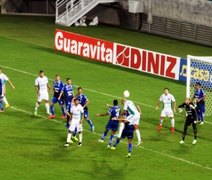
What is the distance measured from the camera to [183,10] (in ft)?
205

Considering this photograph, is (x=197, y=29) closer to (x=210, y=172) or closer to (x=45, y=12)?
(x=45, y=12)

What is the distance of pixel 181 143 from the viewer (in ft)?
115

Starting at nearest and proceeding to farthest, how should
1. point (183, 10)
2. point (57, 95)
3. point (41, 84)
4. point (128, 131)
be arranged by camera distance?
1. point (128, 131)
2. point (57, 95)
3. point (41, 84)
4. point (183, 10)

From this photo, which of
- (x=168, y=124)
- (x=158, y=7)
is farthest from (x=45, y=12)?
(x=168, y=124)

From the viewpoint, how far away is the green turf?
31.1 metres

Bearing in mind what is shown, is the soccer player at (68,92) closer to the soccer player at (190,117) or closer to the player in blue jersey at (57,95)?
the player in blue jersey at (57,95)

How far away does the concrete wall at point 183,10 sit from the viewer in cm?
6062

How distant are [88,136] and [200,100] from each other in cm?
578

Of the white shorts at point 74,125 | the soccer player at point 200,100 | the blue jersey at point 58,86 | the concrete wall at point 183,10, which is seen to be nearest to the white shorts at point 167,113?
the soccer player at point 200,100

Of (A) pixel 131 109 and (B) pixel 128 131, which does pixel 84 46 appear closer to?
(A) pixel 131 109

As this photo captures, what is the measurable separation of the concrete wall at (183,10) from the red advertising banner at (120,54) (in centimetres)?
1146

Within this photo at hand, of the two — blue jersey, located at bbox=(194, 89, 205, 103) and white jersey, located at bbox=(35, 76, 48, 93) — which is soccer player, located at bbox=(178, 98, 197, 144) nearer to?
blue jersey, located at bbox=(194, 89, 205, 103)

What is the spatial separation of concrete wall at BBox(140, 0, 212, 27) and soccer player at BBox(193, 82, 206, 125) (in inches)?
893

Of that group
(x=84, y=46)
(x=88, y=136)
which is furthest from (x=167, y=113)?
(x=84, y=46)
